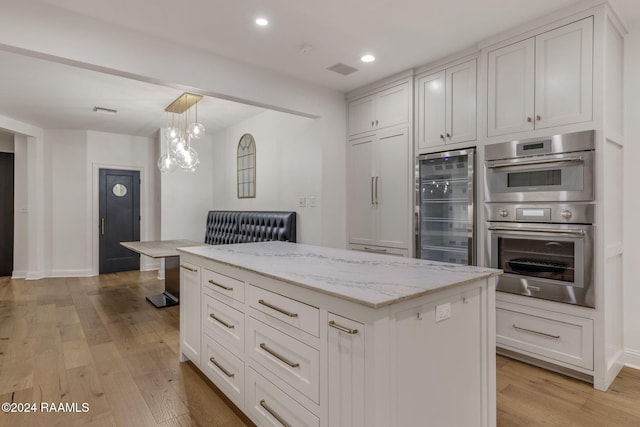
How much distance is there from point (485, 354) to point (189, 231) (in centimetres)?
567

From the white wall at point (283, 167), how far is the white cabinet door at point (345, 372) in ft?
8.88

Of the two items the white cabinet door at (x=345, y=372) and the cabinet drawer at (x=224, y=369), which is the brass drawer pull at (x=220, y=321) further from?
the white cabinet door at (x=345, y=372)

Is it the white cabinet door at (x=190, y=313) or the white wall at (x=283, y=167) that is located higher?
the white wall at (x=283, y=167)

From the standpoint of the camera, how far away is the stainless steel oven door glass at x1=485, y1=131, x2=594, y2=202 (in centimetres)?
241

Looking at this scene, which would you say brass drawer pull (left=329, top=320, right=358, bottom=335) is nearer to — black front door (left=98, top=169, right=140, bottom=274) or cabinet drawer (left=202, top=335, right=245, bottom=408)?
cabinet drawer (left=202, top=335, right=245, bottom=408)

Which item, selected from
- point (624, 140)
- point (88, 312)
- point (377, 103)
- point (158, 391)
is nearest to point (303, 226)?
point (377, 103)

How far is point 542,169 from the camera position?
2615 millimetres

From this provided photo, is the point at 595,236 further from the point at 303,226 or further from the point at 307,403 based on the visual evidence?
the point at 303,226

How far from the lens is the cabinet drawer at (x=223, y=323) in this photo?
1.96 metres

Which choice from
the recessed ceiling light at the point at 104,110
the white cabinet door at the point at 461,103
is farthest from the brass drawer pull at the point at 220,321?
the recessed ceiling light at the point at 104,110

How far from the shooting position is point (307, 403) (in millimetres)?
1479

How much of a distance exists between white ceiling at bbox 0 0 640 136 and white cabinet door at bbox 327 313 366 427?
217 cm

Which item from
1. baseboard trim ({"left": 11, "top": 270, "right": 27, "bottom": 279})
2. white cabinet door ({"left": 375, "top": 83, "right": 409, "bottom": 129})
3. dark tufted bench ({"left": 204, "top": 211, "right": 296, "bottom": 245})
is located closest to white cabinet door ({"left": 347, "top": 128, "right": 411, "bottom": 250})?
white cabinet door ({"left": 375, "top": 83, "right": 409, "bottom": 129})

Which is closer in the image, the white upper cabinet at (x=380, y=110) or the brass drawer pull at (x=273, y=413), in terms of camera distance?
A: the brass drawer pull at (x=273, y=413)
